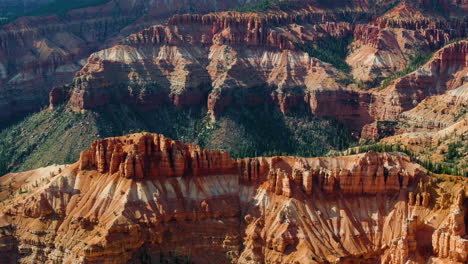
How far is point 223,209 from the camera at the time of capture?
139m

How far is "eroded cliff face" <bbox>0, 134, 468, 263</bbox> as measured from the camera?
432ft

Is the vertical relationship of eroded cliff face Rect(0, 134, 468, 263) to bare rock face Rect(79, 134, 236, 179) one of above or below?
below

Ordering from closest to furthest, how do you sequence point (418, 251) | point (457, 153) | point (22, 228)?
1. point (418, 251)
2. point (22, 228)
3. point (457, 153)

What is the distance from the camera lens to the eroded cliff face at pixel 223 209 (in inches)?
5182

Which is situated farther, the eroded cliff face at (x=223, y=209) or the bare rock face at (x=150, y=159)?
the bare rock face at (x=150, y=159)

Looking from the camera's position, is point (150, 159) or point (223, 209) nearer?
point (223, 209)

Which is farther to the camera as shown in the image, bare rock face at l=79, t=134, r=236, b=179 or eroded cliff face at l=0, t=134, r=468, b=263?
bare rock face at l=79, t=134, r=236, b=179

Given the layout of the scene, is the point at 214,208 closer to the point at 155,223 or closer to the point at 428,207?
the point at 155,223

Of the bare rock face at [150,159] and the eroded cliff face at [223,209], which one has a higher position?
the bare rock face at [150,159]

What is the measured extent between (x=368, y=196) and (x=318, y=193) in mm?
8149

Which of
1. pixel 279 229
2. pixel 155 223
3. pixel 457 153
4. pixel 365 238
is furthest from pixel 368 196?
pixel 457 153

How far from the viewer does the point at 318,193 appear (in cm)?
14000

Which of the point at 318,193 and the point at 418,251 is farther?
the point at 318,193

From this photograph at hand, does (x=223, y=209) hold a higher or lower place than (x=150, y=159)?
lower
